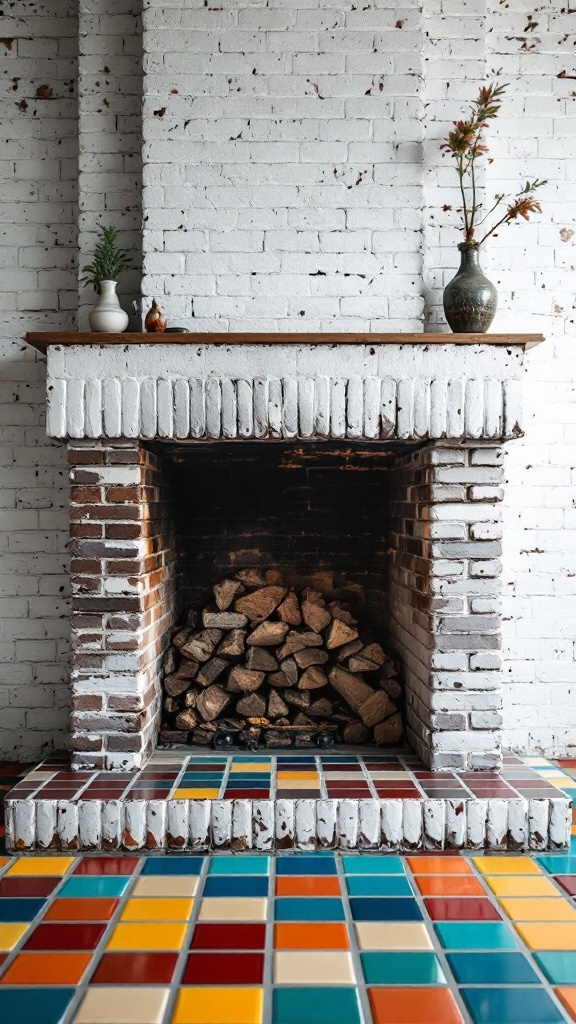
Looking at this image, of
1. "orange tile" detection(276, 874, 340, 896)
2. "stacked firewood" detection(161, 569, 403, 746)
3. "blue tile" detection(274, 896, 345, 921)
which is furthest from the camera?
"stacked firewood" detection(161, 569, 403, 746)

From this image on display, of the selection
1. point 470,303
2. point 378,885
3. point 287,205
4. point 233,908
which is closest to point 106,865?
point 233,908

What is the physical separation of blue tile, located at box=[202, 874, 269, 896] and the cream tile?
27 centimetres

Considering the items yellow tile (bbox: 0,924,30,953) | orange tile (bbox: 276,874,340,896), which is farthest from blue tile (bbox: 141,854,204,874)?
yellow tile (bbox: 0,924,30,953)

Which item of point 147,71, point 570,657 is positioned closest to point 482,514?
point 570,657

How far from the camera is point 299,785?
2.31 metres

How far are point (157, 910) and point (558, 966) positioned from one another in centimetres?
96

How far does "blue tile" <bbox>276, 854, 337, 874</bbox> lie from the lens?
2.06 m

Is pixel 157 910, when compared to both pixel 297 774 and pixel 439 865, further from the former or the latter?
pixel 439 865

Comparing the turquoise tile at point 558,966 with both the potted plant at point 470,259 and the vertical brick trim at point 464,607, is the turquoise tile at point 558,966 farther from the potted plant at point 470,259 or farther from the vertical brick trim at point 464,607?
the potted plant at point 470,259

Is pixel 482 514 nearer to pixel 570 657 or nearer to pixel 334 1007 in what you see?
pixel 570 657

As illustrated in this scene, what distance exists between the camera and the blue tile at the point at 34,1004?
147cm

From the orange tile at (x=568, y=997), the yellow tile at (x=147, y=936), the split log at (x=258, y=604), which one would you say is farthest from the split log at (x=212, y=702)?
the orange tile at (x=568, y=997)

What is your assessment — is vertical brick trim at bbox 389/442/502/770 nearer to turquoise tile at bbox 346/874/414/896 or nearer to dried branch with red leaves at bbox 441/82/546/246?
turquoise tile at bbox 346/874/414/896

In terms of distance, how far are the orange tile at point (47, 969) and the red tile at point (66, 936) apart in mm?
30
